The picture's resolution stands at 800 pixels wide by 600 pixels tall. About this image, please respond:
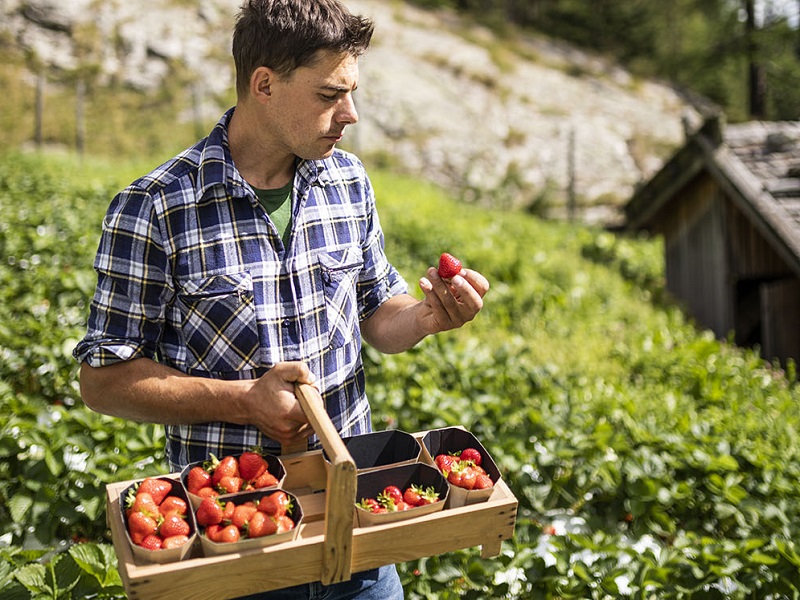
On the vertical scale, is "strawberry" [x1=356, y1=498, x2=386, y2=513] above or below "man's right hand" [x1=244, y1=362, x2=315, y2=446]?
below

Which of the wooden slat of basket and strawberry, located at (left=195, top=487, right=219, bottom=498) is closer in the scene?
the wooden slat of basket

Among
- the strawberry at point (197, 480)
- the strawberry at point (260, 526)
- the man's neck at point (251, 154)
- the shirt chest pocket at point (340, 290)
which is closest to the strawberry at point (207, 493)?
the strawberry at point (197, 480)

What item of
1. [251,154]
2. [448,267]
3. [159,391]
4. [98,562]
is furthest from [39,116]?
[448,267]

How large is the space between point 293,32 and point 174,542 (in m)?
1.10

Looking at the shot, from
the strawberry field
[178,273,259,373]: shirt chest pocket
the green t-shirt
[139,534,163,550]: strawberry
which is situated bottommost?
the strawberry field

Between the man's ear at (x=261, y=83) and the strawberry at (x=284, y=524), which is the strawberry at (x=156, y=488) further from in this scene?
the man's ear at (x=261, y=83)

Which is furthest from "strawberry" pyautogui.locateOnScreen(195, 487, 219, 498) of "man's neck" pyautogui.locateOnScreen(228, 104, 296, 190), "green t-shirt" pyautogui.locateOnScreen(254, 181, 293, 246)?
"man's neck" pyautogui.locateOnScreen(228, 104, 296, 190)

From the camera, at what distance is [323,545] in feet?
5.05

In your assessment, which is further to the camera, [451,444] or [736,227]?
[736,227]

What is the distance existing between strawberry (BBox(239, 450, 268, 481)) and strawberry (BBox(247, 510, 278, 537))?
0.59 ft

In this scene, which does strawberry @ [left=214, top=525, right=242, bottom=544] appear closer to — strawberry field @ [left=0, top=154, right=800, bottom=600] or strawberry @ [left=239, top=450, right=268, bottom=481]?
strawberry @ [left=239, top=450, right=268, bottom=481]

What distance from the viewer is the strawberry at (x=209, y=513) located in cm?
155

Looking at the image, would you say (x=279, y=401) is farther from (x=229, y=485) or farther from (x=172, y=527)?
(x=172, y=527)

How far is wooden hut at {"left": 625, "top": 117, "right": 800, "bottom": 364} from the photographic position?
765 centimetres
